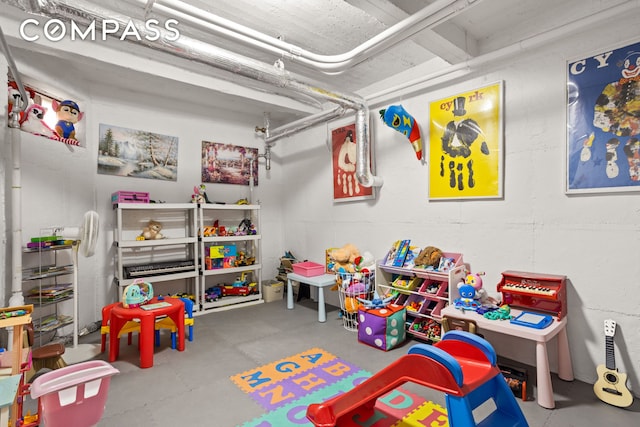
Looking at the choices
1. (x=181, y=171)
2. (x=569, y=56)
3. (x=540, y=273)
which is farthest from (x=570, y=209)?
(x=181, y=171)

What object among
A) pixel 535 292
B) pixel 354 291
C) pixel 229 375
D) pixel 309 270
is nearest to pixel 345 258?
pixel 354 291

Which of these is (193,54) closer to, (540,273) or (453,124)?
(453,124)

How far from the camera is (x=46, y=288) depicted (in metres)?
Result: 3.46

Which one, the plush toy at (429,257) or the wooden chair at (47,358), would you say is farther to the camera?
the plush toy at (429,257)

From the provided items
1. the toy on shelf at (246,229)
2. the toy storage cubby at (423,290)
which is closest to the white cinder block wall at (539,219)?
the toy storage cubby at (423,290)

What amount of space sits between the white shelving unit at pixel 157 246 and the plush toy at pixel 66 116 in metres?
1.04

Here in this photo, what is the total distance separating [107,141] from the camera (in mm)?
4430

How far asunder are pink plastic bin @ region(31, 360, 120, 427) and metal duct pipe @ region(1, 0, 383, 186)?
237 cm

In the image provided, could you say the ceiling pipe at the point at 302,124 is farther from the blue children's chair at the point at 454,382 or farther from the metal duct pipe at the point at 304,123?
the blue children's chair at the point at 454,382

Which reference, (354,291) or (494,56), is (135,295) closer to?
(354,291)

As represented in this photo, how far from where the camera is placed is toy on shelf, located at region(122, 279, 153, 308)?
319cm

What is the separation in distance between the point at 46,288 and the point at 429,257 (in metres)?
4.22

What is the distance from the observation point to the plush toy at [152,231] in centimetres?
448

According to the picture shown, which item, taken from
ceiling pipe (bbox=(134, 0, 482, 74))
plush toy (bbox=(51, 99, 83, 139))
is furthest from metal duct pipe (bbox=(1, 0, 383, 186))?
plush toy (bbox=(51, 99, 83, 139))
